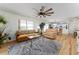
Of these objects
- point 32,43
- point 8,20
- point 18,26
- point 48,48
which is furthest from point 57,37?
point 8,20

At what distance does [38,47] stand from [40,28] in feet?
0.94

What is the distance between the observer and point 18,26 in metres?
2.68

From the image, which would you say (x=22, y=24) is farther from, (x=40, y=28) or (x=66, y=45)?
(x=66, y=45)

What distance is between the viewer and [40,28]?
2.69 meters

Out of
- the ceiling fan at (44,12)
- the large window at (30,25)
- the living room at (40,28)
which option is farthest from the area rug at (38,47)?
the ceiling fan at (44,12)

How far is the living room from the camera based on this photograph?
2.64 metres

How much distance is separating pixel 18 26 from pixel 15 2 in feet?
1.18

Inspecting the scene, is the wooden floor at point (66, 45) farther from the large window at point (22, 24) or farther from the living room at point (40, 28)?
the large window at point (22, 24)

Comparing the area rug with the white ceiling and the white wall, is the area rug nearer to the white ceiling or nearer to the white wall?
the white wall

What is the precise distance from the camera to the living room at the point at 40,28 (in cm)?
264

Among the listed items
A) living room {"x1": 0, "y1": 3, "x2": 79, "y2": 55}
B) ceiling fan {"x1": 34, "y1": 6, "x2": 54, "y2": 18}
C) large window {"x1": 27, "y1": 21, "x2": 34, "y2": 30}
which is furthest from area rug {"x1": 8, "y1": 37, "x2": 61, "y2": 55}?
ceiling fan {"x1": 34, "y1": 6, "x2": 54, "y2": 18}

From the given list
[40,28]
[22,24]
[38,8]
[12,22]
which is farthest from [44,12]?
[12,22]

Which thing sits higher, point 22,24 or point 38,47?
point 22,24
